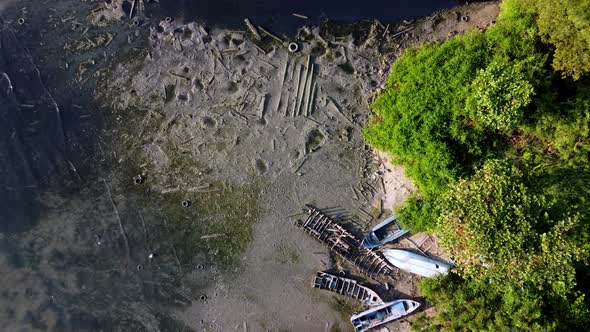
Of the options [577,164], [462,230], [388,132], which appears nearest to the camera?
[462,230]

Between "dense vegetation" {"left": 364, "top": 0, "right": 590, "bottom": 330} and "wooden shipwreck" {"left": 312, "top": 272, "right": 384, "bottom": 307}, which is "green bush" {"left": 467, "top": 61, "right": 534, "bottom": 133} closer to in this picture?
"dense vegetation" {"left": 364, "top": 0, "right": 590, "bottom": 330}

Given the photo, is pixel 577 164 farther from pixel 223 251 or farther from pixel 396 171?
pixel 223 251

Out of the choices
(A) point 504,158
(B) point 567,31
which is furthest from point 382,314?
(B) point 567,31

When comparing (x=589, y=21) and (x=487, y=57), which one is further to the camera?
(x=487, y=57)

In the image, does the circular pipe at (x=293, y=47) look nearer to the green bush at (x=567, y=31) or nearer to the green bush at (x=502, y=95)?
the green bush at (x=502, y=95)

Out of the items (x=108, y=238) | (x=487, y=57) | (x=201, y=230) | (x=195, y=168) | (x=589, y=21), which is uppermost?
(x=589, y=21)

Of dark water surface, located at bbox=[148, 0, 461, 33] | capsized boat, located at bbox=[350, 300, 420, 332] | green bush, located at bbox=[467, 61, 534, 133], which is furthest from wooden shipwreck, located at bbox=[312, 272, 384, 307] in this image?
dark water surface, located at bbox=[148, 0, 461, 33]

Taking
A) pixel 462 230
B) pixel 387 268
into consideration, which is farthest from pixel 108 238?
pixel 462 230
